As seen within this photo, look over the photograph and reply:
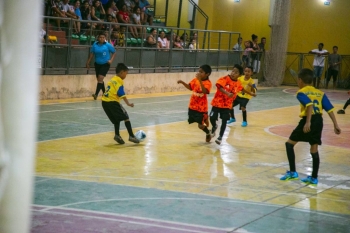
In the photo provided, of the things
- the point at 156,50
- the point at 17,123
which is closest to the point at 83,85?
the point at 156,50

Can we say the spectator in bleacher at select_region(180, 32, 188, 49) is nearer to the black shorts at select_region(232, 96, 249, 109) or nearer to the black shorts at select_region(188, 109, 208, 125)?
the black shorts at select_region(232, 96, 249, 109)

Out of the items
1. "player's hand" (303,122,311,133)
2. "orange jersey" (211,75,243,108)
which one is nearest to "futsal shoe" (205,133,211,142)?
"orange jersey" (211,75,243,108)

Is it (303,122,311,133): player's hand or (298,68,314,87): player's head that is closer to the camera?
(303,122,311,133): player's hand

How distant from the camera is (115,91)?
11.4 metres

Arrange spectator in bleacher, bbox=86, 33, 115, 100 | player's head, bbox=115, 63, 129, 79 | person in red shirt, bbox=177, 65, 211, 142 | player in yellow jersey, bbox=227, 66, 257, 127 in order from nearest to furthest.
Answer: player's head, bbox=115, 63, 129, 79
person in red shirt, bbox=177, 65, 211, 142
player in yellow jersey, bbox=227, 66, 257, 127
spectator in bleacher, bbox=86, 33, 115, 100

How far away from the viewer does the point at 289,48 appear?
34.2m

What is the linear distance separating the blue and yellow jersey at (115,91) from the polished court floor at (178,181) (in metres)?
0.82

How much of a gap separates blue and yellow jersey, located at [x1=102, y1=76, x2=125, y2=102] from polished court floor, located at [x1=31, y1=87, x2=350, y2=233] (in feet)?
2.71

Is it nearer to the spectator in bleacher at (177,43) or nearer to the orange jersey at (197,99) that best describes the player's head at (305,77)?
the orange jersey at (197,99)

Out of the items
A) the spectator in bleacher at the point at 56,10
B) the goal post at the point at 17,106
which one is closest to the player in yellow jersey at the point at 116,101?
the spectator in bleacher at the point at 56,10

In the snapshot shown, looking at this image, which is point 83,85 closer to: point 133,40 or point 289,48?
point 133,40

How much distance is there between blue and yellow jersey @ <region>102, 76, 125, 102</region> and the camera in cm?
1138

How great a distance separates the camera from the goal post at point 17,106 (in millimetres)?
1482

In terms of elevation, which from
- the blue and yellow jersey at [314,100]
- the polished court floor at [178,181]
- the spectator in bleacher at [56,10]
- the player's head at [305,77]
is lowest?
the polished court floor at [178,181]
